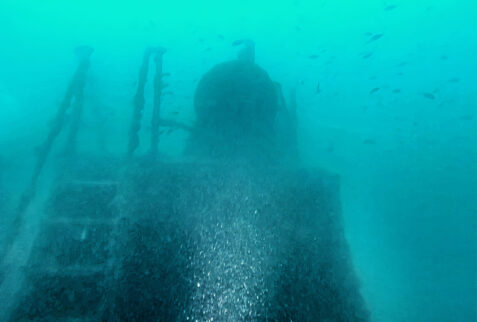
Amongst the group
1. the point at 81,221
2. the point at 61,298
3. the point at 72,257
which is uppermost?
the point at 81,221

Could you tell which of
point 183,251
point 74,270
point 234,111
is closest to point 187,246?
point 183,251

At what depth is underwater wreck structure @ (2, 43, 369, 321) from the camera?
4035 millimetres

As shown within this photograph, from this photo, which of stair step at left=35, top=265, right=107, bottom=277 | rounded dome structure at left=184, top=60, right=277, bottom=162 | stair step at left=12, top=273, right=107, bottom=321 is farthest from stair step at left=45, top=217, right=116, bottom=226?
rounded dome structure at left=184, top=60, right=277, bottom=162

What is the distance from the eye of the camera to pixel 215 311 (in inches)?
164

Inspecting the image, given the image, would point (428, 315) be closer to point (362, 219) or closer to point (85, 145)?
point (362, 219)

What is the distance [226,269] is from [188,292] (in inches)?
29.8

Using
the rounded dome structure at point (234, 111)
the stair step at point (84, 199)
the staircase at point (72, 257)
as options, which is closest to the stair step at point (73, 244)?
the staircase at point (72, 257)

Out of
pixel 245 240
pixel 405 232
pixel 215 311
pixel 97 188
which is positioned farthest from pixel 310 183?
pixel 405 232

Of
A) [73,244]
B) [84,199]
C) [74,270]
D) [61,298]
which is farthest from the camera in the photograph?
[84,199]

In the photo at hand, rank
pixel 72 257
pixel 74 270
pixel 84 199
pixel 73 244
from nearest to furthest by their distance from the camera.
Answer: pixel 74 270
pixel 72 257
pixel 73 244
pixel 84 199

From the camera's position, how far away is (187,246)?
4.60 m

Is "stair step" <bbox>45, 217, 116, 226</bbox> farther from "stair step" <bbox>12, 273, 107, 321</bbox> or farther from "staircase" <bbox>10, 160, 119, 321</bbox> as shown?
"stair step" <bbox>12, 273, 107, 321</bbox>

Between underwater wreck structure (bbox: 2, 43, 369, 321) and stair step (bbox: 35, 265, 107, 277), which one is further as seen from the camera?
stair step (bbox: 35, 265, 107, 277)

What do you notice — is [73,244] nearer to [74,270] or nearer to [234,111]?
[74,270]
